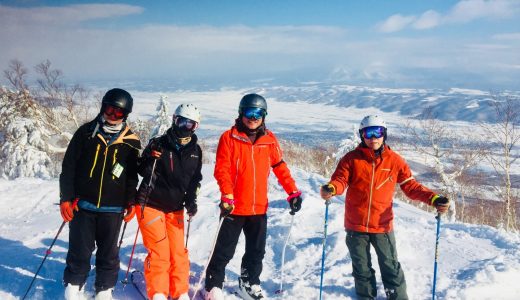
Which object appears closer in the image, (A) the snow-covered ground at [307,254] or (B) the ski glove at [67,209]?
(B) the ski glove at [67,209]

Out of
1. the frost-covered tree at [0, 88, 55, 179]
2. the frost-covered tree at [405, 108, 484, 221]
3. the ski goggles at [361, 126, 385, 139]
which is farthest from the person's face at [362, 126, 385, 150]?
the frost-covered tree at [0, 88, 55, 179]

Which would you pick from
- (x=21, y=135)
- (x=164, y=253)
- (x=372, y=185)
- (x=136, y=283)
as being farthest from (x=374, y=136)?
(x=21, y=135)

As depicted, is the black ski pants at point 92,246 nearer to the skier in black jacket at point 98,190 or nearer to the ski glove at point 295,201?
the skier in black jacket at point 98,190

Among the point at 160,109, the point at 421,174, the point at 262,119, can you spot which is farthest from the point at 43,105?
the point at 421,174

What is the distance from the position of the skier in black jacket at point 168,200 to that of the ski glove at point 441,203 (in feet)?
8.48

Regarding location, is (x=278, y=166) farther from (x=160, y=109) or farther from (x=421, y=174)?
(x=421, y=174)

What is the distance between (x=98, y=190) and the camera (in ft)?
12.2

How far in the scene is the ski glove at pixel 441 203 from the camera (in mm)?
3908

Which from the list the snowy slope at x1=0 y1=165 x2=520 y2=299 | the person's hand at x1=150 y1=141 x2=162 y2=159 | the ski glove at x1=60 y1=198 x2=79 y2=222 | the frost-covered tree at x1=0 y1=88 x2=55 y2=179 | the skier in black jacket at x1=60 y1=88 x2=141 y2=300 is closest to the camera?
the ski glove at x1=60 y1=198 x2=79 y2=222

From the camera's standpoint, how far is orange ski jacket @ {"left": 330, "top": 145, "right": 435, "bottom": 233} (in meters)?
4.17

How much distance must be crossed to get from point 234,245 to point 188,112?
158cm

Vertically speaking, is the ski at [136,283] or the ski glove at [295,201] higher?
the ski glove at [295,201]

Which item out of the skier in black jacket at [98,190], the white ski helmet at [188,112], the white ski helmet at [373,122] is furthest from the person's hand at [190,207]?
the white ski helmet at [373,122]

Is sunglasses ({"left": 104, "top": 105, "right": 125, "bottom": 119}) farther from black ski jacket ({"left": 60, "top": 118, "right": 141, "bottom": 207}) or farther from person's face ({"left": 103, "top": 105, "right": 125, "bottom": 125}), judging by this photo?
black ski jacket ({"left": 60, "top": 118, "right": 141, "bottom": 207})
